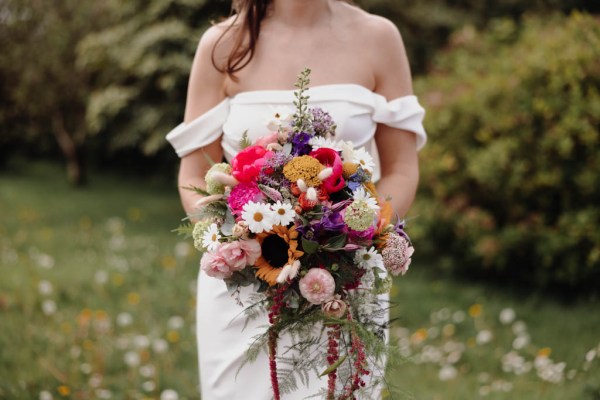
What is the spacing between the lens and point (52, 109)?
12.4 metres

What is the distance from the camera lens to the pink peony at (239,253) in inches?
71.1

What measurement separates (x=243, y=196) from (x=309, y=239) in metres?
0.21

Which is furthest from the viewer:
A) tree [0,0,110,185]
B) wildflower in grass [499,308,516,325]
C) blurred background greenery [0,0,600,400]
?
tree [0,0,110,185]

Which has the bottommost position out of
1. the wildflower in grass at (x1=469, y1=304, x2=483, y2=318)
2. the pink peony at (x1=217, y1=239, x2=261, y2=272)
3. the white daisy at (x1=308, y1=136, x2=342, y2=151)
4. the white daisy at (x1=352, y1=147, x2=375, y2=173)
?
the wildflower in grass at (x1=469, y1=304, x2=483, y2=318)

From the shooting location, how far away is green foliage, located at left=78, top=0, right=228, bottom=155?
360 inches

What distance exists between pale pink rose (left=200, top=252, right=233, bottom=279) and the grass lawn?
0.56m

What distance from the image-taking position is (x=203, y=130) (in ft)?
8.37

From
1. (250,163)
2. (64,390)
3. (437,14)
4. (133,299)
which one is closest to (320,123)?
(250,163)

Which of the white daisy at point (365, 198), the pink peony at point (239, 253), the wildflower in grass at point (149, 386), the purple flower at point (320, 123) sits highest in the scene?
the purple flower at point (320, 123)

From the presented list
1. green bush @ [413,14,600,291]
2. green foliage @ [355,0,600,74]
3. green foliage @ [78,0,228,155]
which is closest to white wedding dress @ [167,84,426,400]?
green bush @ [413,14,600,291]

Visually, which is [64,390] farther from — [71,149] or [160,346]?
[71,149]

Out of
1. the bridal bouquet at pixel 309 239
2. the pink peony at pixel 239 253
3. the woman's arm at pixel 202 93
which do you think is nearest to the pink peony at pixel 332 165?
the bridal bouquet at pixel 309 239

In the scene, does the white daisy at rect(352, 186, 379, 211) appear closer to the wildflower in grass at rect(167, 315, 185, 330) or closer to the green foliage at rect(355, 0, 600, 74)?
the wildflower in grass at rect(167, 315, 185, 330)

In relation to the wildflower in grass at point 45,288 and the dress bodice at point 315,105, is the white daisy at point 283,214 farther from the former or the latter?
the wildflower in grass at point 45,288
